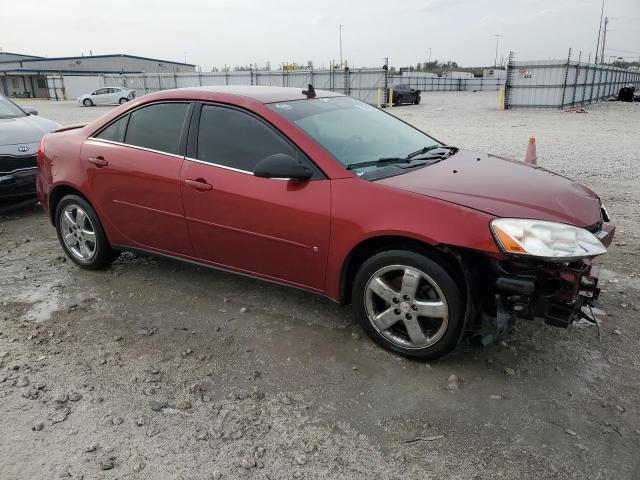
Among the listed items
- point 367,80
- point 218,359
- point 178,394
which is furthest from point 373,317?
point 367,80

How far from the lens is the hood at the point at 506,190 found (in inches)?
113

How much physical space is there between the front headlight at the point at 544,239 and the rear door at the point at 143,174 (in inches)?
90.8

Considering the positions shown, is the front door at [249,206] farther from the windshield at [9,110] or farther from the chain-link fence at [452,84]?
the chain-link fence at [452,84]

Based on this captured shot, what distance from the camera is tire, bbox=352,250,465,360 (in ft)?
9.56

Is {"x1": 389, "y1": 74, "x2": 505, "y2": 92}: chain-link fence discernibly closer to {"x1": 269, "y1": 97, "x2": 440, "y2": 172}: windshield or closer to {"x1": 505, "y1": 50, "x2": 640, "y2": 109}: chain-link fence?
{"x1": 505, "y1": 50, "x2": 640, "y2": 109}: chain-link fence

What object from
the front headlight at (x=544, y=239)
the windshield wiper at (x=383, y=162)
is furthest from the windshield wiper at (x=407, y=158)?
the front headlight at (x=544, y=239)

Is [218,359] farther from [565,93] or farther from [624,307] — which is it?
[565,93]

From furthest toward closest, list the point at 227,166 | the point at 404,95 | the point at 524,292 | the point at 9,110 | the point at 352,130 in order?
the point at 404,95, the point at 9,110, the point at 352,130, the point at 227,166, the point at 524,292

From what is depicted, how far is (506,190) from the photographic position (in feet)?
10.1

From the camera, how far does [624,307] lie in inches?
150

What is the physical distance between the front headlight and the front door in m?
1.06

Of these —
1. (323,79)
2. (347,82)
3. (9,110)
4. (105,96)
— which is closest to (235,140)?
(9,110)

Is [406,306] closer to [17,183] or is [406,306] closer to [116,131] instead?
[116,131]

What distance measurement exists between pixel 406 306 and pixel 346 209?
0.69 metres
